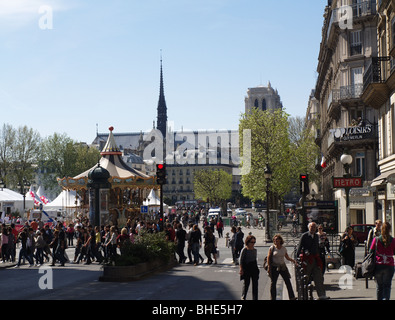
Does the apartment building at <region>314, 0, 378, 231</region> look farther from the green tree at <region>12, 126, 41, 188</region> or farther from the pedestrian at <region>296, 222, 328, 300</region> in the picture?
the green tree at <region>12, 126, 41, 188</region>

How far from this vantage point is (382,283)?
1202 cm

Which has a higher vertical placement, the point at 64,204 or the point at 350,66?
the point at 350,66

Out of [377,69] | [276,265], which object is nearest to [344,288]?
[276,265]

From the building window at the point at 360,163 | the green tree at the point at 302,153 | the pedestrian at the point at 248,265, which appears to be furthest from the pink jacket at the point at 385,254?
the green tree at the point at 302,153

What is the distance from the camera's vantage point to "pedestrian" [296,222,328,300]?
1409 cm

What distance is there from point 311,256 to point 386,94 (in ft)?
45.1

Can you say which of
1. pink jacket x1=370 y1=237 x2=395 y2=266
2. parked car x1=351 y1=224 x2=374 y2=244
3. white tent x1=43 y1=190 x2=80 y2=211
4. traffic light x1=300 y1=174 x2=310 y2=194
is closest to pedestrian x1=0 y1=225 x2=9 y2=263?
traffic light x1=300 y1=174 x2=310 y2=194

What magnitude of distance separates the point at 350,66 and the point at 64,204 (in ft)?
91.4

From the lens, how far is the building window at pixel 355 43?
45.3 meters

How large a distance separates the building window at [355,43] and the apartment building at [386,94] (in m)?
18.0

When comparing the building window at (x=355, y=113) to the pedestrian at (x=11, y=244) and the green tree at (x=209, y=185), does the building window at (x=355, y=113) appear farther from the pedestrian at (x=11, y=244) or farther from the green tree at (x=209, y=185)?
the green tree at (x=209, y=185)

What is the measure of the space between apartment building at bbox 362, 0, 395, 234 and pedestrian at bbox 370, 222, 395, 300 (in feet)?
40.3
